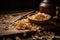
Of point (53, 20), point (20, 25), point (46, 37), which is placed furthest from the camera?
point (53, 20)

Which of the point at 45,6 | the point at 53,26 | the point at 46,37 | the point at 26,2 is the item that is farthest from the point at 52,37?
the point at 26,2

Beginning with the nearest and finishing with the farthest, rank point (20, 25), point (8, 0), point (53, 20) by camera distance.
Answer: point (20, 25), point (53, 20), point (8, 0)

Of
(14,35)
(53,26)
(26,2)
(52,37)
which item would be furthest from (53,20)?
(26,2)

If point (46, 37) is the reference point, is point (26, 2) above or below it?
above

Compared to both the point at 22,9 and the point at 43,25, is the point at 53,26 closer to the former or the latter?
the point at 43,25

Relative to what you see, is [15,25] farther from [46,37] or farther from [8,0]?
[8,0]

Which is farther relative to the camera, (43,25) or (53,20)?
(53,20)
